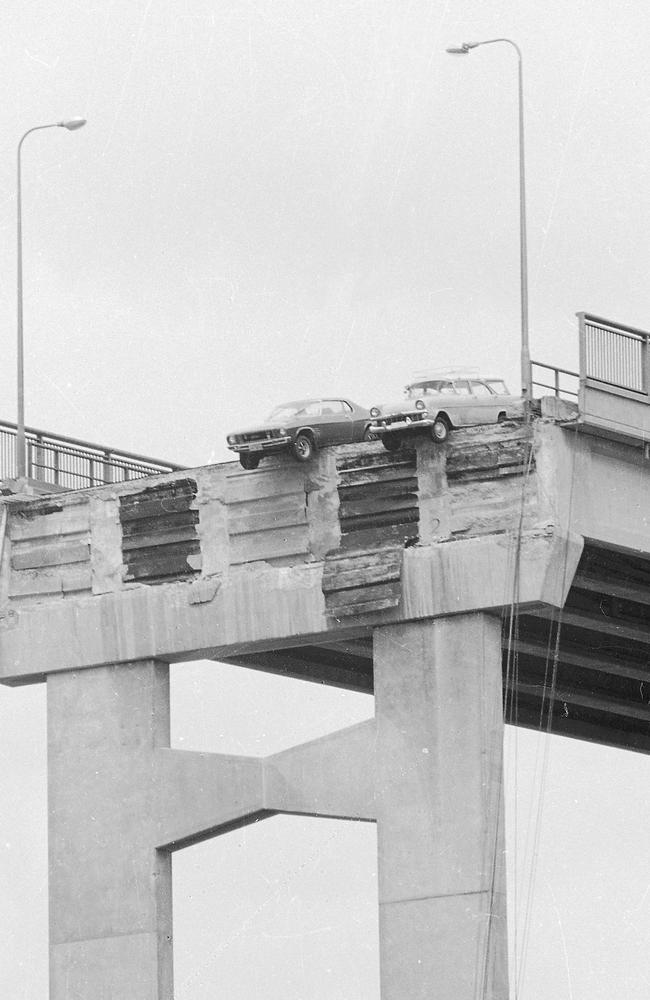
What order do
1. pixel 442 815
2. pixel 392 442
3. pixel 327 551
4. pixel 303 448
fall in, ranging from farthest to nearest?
pixel 303 448, pixel 327 551, pixel 392 442, pixel 442 815

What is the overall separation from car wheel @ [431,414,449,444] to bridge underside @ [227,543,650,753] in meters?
3.31

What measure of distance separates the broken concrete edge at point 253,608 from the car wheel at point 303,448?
1968 millimetres

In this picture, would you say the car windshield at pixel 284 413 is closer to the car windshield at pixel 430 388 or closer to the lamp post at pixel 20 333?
the car windshield at pixel 430 388

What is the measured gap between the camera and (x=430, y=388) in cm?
5047

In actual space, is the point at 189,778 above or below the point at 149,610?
below

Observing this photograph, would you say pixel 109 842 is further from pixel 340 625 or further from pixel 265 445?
pixel 265 445

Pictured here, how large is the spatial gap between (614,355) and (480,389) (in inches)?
122

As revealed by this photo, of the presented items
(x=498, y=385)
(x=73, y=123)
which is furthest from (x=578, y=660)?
(x=73, y=123)

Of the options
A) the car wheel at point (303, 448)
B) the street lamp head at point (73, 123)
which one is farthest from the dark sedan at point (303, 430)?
the street lamp head at point (73, 123)

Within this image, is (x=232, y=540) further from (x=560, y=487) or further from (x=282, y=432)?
(x=560, y=487)

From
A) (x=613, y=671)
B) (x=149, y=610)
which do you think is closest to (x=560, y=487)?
(x=149, y=610)

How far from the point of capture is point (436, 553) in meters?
47.8

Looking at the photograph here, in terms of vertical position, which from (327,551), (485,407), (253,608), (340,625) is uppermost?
(485,407)

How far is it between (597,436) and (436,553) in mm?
3539
